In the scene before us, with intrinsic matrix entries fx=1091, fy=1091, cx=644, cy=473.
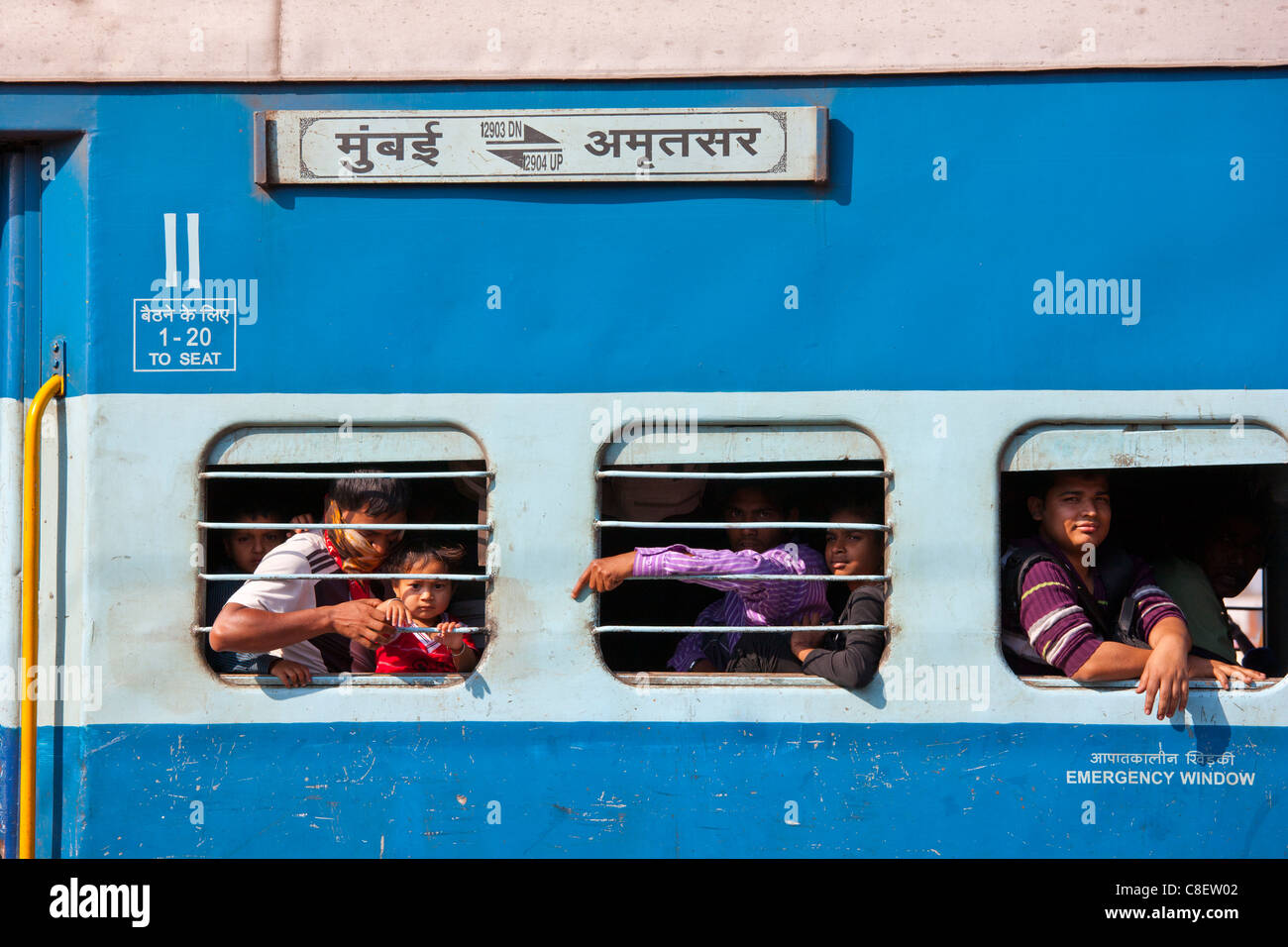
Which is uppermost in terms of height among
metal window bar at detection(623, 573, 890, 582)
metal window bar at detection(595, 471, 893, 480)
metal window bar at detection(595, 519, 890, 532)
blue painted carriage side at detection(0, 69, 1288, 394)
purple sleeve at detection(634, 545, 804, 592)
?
blue painted carriage side at detection(0, 69, 1288, 394)

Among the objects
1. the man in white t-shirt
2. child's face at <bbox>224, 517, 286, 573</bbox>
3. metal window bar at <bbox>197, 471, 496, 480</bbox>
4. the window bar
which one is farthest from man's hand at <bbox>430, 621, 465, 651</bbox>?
child's face at <bbox>224, 517, 286, 573</bbox>

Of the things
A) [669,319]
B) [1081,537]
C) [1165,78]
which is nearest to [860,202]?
[669,319]

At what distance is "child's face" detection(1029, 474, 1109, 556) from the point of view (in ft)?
8.23

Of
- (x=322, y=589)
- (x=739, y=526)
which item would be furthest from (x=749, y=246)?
(x=322, y=589)

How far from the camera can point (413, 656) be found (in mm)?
2564

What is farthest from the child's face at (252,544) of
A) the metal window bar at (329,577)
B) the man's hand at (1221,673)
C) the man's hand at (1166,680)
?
the man's hand at (1221,673)

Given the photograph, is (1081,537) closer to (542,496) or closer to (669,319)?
(669,319)

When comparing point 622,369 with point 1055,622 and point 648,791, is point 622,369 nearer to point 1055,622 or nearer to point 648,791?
point 648,791

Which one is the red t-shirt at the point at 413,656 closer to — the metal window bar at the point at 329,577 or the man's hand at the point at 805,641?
the metal window bar at the point at 329,577

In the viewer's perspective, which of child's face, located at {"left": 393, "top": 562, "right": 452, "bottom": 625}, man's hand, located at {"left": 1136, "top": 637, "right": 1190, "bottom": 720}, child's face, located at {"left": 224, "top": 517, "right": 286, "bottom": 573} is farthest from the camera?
child's face, located at {"left": 224, "top": 517, "right": 286, "bottom": 573}

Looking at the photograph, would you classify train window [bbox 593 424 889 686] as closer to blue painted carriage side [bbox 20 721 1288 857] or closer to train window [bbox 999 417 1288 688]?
blue painted carriage side [bbox 20 721 1288 857]

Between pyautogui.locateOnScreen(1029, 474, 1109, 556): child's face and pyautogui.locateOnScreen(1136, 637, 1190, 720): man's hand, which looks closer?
pyautogui.locateOnScreen(1136, 637, 1190, 720): man's hand

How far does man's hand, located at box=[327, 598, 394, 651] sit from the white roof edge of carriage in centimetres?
119

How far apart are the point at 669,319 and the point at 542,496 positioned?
19.2 inches
